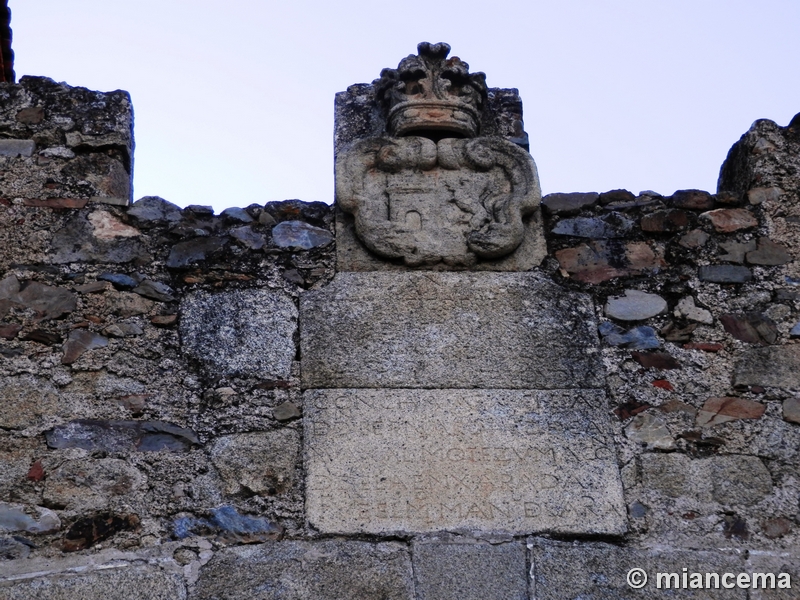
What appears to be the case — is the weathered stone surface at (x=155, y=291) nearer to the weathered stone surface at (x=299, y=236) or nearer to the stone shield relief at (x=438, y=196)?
the weathered stone surface at (x=299, y=236)

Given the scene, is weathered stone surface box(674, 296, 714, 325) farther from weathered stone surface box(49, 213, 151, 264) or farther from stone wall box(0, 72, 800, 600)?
weathered stone surface box(49, 213, 151, 264)

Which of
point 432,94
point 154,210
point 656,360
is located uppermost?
point 432,94

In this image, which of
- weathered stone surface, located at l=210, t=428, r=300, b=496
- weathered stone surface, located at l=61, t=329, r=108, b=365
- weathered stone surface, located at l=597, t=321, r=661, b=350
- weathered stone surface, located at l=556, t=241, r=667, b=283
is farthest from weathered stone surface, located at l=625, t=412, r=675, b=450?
weathered stone surface, located at l=61, t=329, r=108, b=365

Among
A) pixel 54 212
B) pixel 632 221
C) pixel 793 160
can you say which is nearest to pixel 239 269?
pixel 54 212

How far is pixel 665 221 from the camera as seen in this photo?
166 inches

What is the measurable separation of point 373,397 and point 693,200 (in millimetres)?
1469

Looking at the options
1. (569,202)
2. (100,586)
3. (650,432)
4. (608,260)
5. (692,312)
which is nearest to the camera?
(100,586)

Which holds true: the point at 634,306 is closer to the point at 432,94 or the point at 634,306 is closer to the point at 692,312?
the point at 692,312

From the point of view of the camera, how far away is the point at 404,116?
4.35 meters

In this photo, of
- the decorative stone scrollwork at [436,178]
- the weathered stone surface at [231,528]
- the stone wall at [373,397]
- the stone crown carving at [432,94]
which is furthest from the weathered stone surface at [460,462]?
the stone crown carving at [432,94]

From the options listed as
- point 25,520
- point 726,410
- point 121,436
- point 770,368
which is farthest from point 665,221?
point 25,520

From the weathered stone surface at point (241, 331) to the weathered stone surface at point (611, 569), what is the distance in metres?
1.06

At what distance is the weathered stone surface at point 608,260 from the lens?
4102 millimetres

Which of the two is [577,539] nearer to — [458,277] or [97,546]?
[458,277]
